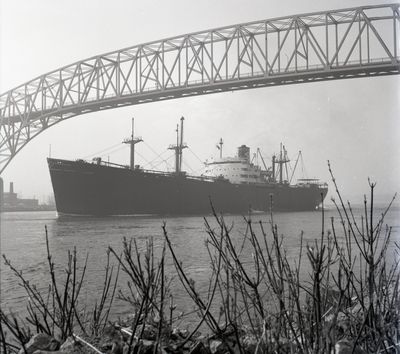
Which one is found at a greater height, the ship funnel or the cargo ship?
the ship funnel

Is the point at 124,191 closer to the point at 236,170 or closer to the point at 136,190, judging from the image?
the point at 136,190

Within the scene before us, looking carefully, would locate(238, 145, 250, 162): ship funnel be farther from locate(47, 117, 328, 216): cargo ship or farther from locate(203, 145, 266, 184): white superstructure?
locate(47, 117, 328, 216): cargo ship

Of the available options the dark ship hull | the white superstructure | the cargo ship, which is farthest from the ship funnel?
the dark ship hull

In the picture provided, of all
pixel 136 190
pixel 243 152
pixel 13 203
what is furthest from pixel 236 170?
pixel 13 203

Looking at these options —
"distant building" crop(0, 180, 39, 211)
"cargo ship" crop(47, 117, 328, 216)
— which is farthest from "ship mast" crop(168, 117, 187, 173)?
"distant building" crop(0, 180, 39, 211)

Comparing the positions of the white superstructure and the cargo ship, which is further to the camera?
the white superstructure

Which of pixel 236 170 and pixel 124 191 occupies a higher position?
pixel 236 170

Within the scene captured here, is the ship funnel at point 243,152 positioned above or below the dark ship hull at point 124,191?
above

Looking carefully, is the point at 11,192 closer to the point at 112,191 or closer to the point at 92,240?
the point at 112,191

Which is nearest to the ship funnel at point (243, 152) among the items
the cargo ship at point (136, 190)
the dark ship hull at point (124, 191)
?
the cargo ship at point (136, 190)

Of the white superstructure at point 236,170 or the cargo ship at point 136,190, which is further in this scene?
the white superstructure at point 236,170

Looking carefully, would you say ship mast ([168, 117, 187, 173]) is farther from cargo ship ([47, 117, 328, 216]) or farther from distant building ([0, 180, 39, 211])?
distant building ([0, 180, 39, 211])

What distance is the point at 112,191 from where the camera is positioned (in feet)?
92.5

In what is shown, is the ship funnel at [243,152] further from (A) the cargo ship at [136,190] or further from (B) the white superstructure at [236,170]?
(A) the cargo ship at [136,190]
